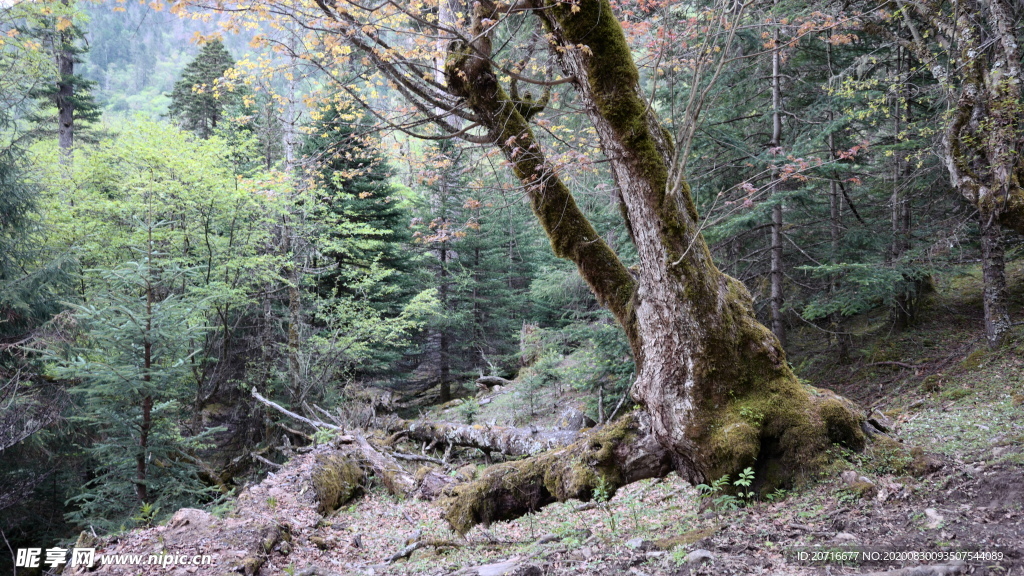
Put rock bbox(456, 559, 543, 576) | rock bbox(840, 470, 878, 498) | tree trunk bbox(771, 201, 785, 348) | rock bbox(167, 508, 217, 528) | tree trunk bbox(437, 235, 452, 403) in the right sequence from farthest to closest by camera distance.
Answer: tree trunk bbox(437, 235, 452, 403), tree trunk bbox(771, 201, 785, 348), rock bbox(167, 508, 217, 528), rock bbox(840, 470, 878, 498), rock bbox(456, 559, 543, 576)

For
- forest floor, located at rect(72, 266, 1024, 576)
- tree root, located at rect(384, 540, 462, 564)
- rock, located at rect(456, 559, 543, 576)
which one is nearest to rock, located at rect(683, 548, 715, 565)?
forest floor, located at rect(72, 266, 1024, 576)

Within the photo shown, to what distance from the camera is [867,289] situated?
28.5 feet

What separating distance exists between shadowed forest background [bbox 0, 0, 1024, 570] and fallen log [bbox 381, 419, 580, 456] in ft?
0.89

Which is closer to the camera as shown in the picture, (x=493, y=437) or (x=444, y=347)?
(x=493, y=437)

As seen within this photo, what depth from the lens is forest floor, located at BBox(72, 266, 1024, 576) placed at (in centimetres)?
260

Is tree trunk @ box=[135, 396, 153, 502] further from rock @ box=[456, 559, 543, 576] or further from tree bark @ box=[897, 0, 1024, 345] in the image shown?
tree bark @ box=[897, 0, 1024, 345]

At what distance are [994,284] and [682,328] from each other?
23.4ft

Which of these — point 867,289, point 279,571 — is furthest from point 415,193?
point 279,571

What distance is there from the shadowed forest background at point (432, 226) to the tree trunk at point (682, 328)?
206 millimetres

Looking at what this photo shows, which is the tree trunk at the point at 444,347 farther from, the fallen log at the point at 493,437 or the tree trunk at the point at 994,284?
the tree trunk at the point at 994,284

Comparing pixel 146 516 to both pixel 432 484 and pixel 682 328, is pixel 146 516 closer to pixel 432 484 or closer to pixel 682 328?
pixel 432 484

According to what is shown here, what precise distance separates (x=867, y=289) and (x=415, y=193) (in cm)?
1585

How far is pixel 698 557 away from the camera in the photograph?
9.01ft

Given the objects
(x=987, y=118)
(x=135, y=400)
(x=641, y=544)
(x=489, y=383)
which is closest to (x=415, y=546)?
(x=641, y=544)
